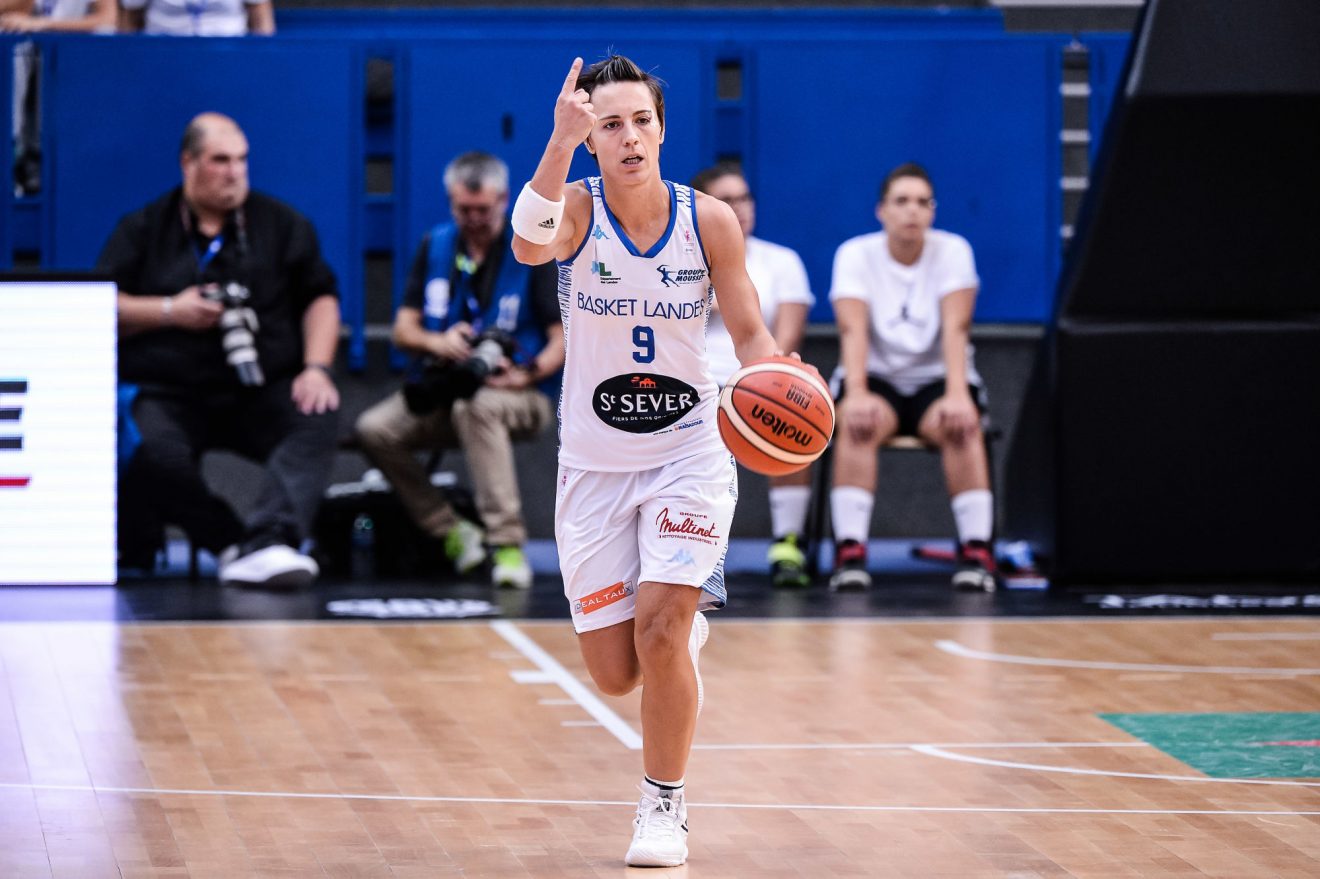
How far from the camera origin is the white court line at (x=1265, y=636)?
7965 mm

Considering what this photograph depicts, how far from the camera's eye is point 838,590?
9359 millimetres

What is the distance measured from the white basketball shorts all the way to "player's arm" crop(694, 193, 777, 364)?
0.30 m

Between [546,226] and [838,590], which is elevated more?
[546,226]

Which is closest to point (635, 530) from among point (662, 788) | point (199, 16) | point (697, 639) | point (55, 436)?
point (697, 639)

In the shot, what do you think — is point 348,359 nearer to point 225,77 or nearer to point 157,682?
point 225,77

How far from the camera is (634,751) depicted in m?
5.80

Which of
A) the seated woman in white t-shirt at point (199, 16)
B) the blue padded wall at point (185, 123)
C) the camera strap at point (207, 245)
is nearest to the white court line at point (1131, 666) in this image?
the camera strap at point (207, 245)

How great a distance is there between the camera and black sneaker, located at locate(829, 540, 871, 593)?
9.37m

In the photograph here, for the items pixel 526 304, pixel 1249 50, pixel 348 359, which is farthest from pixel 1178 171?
pixel 348 359

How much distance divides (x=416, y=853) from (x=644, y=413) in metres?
1.18

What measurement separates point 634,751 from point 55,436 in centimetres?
385

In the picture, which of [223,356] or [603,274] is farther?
[223,356]

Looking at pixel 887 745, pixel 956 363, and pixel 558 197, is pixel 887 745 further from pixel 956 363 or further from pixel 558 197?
pixel 956 363

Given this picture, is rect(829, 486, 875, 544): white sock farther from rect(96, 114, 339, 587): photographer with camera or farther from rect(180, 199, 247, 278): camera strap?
rect(180, 199, 247, 278): camera strap
